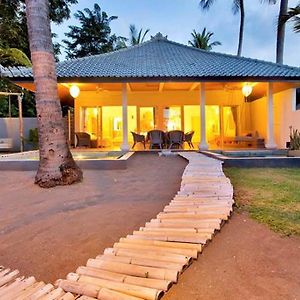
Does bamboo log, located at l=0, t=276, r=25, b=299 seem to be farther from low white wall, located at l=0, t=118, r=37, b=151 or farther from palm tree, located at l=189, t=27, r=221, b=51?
palm tree, located at l=189, t=27, r=221, b=51

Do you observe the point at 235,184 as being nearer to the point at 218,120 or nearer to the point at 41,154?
the point at 41,154

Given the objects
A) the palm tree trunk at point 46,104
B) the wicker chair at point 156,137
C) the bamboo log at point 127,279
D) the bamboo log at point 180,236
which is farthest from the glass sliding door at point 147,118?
the bamboo log at point 127,279

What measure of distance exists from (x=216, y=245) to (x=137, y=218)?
1.38m

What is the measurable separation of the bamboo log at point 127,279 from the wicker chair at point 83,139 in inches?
504

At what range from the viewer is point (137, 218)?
4359 mm

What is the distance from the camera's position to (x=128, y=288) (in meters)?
2.32

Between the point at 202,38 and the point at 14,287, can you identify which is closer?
the point at 14,287

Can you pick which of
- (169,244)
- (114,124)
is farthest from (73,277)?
(114,124)

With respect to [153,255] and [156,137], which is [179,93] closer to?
[156,137]

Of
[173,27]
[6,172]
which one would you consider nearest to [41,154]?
[6,172]

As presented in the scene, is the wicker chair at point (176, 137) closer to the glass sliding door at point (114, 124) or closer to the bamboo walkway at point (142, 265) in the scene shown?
the glass sliding door at point (114, 124)

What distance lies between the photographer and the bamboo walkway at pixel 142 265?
2.28 meters

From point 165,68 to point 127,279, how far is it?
12221 mm

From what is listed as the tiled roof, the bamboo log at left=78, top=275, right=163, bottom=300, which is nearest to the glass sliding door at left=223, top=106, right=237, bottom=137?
the tiled roof
